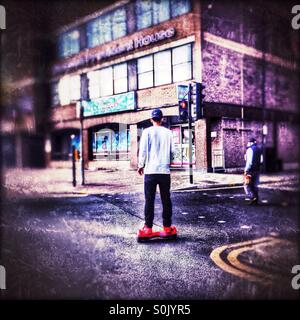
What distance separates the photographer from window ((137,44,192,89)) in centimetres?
263

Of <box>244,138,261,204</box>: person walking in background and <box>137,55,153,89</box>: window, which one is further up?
<box>137,55,153,89</box>: window

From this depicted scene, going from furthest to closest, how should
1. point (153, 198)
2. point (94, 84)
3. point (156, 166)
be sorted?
point (94, 84) → point (153, 198) → point (156, 166)

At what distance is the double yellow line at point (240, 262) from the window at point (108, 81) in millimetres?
1643

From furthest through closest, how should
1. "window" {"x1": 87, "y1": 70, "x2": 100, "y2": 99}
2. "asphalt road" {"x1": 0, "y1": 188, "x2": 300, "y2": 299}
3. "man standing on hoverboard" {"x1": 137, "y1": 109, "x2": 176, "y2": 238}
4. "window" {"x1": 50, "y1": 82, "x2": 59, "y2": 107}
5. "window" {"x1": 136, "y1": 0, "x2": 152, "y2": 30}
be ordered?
"window" {"x1": 50, "y1": 82, "x2": 59, "y2": 107} → "window" {"x1": 87, "y1": 70, "x2": 100, "y2": 99} → "window" {"x1": 136, "y1": 0, "x2": 152, "y2": 30} → "man standing on hoverboard" {"x1": 137, "y1": 109, "x2": 176, "y2": 238} → "asphalt road" {"x1": 0, "y1": 188, "x2": 300, "y2": 299}

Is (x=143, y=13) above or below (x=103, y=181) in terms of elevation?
above

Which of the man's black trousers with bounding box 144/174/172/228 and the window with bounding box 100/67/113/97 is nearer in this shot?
the man's black trousers with bounding box 144/174/172/228

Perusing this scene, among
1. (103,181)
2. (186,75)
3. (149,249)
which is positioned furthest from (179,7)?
(149,249)

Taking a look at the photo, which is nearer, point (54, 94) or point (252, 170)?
point (252, 170)

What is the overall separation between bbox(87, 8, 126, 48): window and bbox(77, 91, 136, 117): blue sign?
53cm

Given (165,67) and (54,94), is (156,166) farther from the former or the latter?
Result: (54,94)

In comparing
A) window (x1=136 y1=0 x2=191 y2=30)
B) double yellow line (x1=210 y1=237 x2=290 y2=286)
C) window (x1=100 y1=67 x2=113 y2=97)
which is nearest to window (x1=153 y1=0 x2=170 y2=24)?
window (x1=136 y1=0 x2=191 y2=30)

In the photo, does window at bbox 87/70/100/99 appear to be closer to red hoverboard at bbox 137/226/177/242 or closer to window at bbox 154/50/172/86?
window at bbox 154/50/172/86

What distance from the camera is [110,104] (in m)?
2.81

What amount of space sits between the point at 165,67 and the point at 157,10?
0.50 meters
